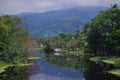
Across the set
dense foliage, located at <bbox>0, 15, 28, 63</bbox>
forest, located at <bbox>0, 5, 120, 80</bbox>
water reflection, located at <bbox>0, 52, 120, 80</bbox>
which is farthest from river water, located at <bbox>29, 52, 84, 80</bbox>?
dense foliage, located at <bbox>0, 15, 28, 63</bbox>

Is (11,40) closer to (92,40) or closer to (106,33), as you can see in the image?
(106,33)

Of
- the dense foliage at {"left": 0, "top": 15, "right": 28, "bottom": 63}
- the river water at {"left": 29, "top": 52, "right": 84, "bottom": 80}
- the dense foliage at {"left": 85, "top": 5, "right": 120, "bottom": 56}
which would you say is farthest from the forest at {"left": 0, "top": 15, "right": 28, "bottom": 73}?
the dense foliage at {"left": 85, "top": 5, "right": 120, "bottom": 56}

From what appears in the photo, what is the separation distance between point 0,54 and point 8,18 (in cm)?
1558

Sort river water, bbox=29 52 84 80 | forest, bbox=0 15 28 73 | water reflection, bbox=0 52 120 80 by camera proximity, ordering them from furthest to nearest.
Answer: forest, bbox=0 15 28 73, river water, bbox=29 52 84 80, water reflection, bbox=0 52 120 80

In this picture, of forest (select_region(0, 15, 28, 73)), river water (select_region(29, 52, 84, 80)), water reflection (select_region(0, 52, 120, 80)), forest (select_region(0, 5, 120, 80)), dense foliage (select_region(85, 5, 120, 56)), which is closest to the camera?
water reflection (select_region(0, 52, 120, 80))

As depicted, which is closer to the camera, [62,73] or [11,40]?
[62,73]

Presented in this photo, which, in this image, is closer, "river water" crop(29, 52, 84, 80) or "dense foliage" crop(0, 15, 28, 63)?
"river water" crop(29, 52, 84, 80)

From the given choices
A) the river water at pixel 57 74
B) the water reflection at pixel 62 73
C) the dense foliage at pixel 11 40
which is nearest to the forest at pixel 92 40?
the dense foliage at pixel 11 40

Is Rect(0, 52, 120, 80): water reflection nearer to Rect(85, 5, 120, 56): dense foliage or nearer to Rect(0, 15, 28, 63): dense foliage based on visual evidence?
Rect(0, 15, 28, 63): dense foliage

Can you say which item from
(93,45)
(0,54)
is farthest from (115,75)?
(93,45)

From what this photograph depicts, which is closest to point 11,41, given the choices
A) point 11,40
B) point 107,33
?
point 11,40

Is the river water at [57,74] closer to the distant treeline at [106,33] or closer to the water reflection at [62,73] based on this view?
the water reflection at [62,73]

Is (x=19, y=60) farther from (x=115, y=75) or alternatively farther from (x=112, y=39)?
(x=115, y=75)

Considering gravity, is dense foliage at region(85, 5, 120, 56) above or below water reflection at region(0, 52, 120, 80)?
above
